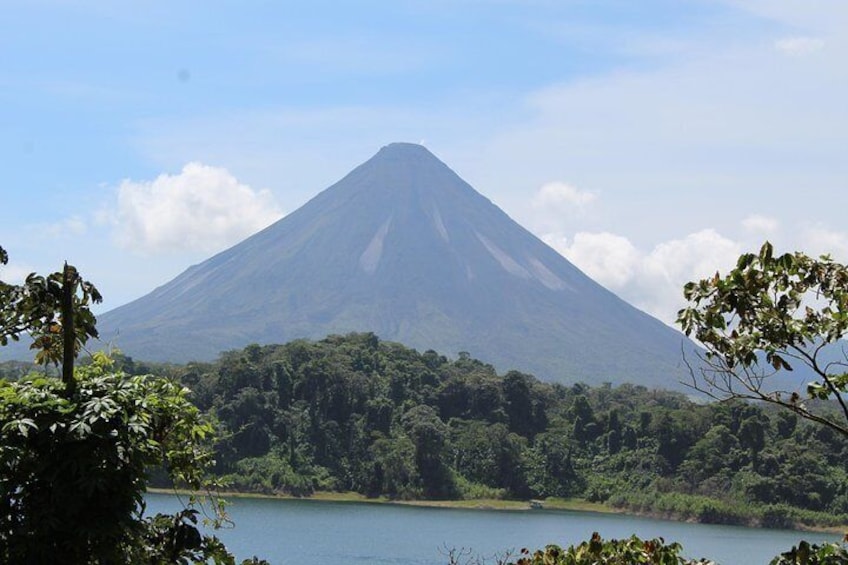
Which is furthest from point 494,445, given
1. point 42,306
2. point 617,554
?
point 42,306

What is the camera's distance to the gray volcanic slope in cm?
13338

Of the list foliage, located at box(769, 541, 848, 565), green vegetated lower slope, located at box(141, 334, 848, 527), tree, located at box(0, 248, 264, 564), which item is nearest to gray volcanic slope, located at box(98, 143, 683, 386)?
green vegetated lower slope, located at box(141, 334, 848, 527)

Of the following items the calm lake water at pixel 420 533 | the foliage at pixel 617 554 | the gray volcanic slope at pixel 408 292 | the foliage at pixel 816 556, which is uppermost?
the gray volcanic slope at pixel 408 292

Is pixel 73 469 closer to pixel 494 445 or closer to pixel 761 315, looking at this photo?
pixel 761 315

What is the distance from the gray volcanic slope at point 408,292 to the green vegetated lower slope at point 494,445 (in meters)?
67.4

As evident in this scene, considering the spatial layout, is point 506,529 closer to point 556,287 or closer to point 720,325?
point 720,325

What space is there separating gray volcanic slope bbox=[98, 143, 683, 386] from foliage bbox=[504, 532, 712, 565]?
11546cm

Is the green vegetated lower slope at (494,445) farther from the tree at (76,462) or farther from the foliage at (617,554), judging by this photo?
the tree at (76,462)

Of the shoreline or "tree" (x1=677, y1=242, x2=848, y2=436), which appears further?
the shoreline

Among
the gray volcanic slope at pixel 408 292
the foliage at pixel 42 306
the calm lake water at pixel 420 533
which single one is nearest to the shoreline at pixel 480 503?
the calm lake water at pixel 420 533

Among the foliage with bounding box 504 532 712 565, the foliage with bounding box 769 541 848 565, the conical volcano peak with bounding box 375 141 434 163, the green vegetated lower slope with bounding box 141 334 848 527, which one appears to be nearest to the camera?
the foliage with bounding box 769 541 848 565

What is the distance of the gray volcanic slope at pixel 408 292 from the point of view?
133375 mm

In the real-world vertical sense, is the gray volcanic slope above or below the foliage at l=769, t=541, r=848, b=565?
above

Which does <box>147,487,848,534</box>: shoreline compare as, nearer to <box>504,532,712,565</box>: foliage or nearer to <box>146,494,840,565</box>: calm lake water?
A: <box>146,494,840,565</box>: calm lake water
